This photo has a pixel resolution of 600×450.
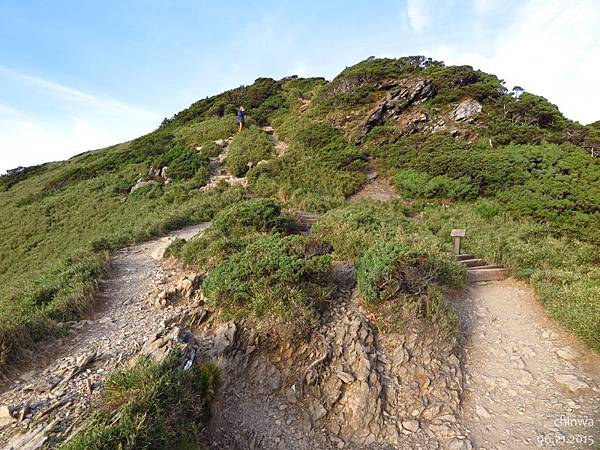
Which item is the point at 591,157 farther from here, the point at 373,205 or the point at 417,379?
the point at 417,379

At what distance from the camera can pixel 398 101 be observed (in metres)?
23.5

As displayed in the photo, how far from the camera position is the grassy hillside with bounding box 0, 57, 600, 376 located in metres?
7.17

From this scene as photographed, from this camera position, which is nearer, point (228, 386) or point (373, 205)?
point (228, 386)

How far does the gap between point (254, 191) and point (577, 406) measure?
14.8 m

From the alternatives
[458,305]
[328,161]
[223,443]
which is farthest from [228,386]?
[328,161]

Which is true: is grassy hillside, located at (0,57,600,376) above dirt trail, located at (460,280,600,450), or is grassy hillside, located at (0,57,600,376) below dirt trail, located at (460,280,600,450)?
above

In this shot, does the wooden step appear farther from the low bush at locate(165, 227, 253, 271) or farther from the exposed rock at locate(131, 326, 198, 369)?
the exposed rock at locate(131, 326, 198, 369)

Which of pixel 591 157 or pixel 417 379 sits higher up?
pixel 591 157

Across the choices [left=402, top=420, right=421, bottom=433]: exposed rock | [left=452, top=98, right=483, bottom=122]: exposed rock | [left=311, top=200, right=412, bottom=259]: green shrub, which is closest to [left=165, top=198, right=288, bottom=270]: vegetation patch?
[left=311, top=200, right=412, bottom=259]: green shrub

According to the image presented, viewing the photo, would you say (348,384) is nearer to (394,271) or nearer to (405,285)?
(405,285)

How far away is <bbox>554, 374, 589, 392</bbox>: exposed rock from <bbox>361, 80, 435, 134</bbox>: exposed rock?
1831cm

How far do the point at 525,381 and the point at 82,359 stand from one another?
7.39m

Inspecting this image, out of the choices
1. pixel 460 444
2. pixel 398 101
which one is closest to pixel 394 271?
pixel 460 444

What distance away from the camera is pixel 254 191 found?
58.7ft
